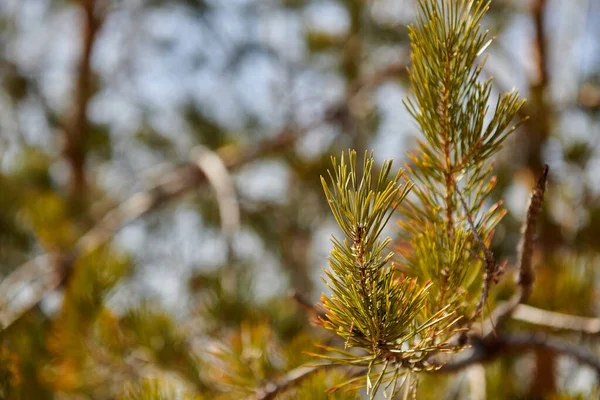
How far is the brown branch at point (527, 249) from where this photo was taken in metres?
0.28

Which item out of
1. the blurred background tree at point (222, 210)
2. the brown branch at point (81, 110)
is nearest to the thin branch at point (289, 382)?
the blurred background tree at point (222, 210)

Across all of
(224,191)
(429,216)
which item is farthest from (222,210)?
(429,216)

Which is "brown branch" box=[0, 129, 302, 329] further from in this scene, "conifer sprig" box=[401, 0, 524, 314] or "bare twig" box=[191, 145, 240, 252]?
"conifer sprig" box=[401, 0, 524, 314]

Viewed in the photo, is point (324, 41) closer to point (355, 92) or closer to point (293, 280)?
point (355, 92)

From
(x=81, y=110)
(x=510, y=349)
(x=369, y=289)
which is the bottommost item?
(x=510, y=349)

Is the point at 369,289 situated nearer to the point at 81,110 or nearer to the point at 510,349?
the point at 510,349

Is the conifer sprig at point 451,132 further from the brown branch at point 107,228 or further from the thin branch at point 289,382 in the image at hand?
the brown branch at point 107,228

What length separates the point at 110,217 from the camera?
936mm

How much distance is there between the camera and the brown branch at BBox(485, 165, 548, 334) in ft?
0.91

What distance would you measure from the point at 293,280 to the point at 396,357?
4.07ft

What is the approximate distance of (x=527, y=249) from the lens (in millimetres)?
314

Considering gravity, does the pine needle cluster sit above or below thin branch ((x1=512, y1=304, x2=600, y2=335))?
above

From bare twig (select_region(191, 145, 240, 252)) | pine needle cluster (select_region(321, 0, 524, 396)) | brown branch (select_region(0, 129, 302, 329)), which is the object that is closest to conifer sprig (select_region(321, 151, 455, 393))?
pine needle cluster (select_region(321, 0, 524, 396))

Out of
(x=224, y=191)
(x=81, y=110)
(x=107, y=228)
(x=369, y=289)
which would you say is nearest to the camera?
(x=369, y=289)
